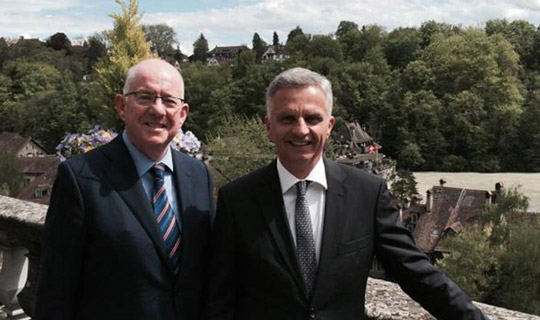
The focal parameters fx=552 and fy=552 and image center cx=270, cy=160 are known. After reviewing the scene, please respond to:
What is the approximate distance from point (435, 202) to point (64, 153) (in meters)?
30.1

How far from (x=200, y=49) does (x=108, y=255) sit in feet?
405

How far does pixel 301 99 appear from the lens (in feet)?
6.75

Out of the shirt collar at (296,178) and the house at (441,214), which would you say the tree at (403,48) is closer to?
the house at (441,214)

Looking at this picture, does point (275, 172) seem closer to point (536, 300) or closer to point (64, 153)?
point (64, 153)

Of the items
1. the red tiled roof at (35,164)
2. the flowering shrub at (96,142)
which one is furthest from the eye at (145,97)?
the red tiled roof at (35,164)

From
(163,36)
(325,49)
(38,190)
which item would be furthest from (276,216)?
(163,36)

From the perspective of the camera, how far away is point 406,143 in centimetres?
5878

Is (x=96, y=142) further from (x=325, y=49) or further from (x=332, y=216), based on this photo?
(x=325, y=49)

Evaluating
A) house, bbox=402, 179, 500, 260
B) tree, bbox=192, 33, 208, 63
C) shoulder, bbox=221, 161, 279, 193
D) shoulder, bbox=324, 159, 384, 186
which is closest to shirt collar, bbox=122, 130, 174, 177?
shoulder, bbox=221, 161, 279, 193

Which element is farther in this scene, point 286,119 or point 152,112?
point 152,112

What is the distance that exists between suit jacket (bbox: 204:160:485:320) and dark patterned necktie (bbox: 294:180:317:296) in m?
0.03

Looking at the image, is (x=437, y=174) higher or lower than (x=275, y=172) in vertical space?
lower

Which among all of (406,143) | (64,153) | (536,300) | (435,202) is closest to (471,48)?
(406,143)

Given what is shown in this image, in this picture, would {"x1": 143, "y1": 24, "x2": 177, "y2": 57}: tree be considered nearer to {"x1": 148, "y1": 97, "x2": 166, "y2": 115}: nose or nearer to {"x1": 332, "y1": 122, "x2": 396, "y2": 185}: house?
{"x1": 332, "y1": 122, "x2": 396, "y2": 185}: house
